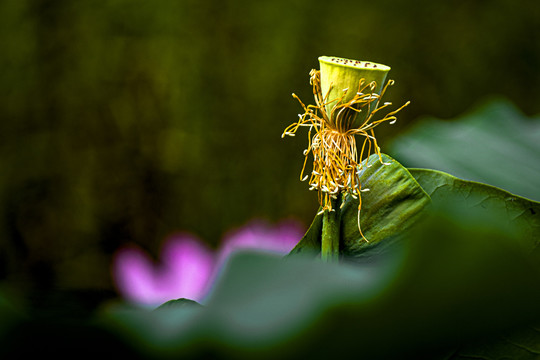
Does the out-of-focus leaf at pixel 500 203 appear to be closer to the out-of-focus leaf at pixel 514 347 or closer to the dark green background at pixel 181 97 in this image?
the out-of-focus leaf at pixel 514 347

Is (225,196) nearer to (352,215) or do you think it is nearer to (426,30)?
(426,30)

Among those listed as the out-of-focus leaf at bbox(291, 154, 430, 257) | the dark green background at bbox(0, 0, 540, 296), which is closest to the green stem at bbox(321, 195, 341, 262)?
the out-of-focus leaf at bbox(291, 154, 430, 257)

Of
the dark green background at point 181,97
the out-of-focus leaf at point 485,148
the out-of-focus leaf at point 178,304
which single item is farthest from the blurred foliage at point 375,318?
the dark green background at point 181,97

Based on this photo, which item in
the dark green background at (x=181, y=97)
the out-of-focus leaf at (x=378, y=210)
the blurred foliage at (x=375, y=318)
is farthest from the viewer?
the dark green background at (x=181, y=97)

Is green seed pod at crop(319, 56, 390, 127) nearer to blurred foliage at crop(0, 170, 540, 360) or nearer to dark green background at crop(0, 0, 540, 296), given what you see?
blurred foliage at crop(0, 170, 540, 360)

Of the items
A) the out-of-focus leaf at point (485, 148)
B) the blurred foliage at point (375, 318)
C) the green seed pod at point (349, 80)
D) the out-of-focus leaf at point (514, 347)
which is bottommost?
the out-of-focus leaf at point (514, 347)

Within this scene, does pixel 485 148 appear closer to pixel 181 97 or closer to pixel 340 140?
pixel 340 140

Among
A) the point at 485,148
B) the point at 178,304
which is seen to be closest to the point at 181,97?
the point at 485,148
